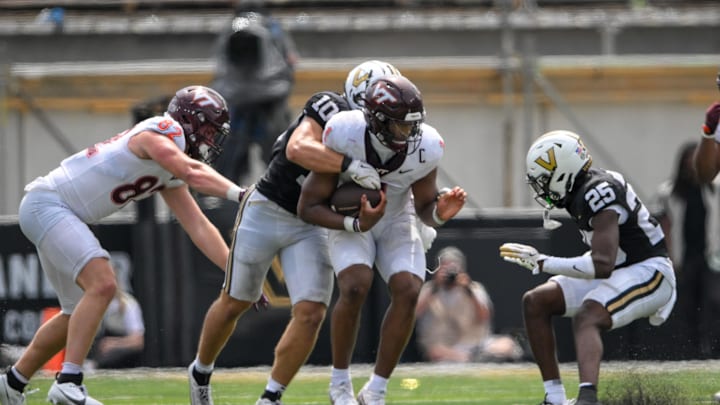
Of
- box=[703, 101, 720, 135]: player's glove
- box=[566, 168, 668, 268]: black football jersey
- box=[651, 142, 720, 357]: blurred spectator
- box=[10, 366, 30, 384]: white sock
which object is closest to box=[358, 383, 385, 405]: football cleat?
box=[566, 168, 668, 268]: black football jersey

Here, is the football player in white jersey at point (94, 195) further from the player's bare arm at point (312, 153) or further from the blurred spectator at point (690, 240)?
the blurred spectator at point (690, 240)

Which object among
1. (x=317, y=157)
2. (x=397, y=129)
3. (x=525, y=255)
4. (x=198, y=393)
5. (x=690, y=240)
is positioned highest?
(x=397, y=129)

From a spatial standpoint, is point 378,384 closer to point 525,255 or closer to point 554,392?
point 554,392

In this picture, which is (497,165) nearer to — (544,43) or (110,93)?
(544,43)

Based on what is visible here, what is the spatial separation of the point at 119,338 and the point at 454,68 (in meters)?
5.19

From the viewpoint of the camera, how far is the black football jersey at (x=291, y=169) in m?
7.95

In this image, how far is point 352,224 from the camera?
7543mm

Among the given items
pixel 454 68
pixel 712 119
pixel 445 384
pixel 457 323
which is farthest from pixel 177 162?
pixel 454 68

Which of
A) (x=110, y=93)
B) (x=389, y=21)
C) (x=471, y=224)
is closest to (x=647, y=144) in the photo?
(x=389, y=21)

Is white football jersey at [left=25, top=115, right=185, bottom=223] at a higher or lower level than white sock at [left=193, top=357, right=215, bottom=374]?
higher

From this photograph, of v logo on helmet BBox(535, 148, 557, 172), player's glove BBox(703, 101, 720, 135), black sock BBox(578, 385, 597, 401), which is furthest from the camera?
player's glove BBox(703, 101, 720, 135)

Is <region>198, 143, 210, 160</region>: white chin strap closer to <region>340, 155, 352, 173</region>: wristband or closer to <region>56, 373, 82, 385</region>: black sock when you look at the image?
<region>340, 155, 352, 173</region>: wristband

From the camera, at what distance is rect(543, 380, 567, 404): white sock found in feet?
24.9

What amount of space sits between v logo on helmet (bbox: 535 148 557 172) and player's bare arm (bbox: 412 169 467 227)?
457mm
